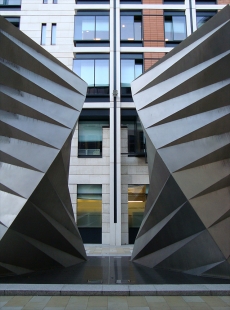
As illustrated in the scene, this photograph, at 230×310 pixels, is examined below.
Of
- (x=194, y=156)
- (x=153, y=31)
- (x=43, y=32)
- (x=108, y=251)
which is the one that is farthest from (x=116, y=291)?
(x=43, y=32)

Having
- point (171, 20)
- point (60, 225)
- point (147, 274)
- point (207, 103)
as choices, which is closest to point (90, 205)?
point (60, 225)

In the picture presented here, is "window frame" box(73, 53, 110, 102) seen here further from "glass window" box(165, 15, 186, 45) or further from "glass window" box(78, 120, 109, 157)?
"glass window" box(165, 15, 186, 45)

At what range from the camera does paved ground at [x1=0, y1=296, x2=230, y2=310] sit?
266 inches

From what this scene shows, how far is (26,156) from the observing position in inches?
392

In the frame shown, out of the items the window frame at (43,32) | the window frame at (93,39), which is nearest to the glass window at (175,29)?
the window frame at (93,39)

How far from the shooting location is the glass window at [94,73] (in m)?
25.7

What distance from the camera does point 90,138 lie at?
25312mm

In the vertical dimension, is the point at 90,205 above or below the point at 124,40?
below

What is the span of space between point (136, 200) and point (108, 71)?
1300 cm

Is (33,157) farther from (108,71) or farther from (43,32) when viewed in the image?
(43,32)

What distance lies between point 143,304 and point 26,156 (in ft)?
21.2

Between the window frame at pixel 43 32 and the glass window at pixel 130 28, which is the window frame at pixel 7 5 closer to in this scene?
the window frame at pixel 43 32

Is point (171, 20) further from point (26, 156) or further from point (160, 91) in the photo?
point (26, 156)

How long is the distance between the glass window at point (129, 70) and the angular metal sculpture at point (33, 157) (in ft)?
47.7
